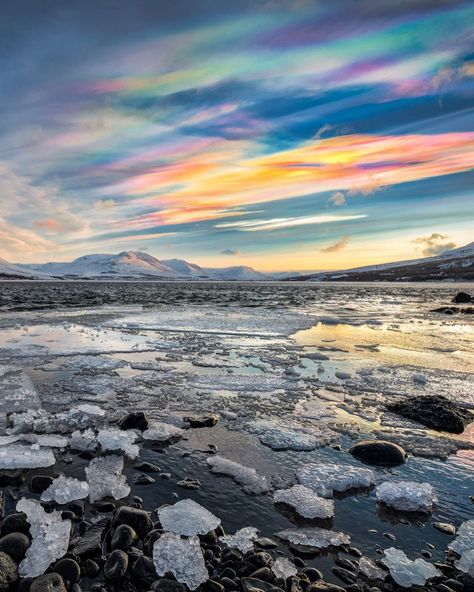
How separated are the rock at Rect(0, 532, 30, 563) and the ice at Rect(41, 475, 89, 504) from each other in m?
0.77

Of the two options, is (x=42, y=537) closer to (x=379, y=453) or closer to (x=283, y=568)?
(x=283, y=568)

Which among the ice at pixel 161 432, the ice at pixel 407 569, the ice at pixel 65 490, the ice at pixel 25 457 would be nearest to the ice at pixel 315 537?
the ice at pixel 407 569

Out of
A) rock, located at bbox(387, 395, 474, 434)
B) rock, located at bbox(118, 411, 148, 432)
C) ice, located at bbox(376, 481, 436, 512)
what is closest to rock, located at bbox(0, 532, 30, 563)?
rock, located at bbox(118, 411, 148, 432)

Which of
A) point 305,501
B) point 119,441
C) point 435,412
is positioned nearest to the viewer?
point 305,501

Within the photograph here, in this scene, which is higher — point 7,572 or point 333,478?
point 7,572

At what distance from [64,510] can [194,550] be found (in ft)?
6.01

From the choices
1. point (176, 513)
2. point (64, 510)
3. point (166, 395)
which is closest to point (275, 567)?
point (176, 513)

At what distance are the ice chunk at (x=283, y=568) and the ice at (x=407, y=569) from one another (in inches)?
38.7

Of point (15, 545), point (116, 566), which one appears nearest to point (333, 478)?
point (116, 566)

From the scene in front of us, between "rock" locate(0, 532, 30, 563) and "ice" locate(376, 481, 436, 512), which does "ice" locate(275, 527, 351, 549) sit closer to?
"ice" locate(376, 481, 436, 512)

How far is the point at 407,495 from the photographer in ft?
16.9

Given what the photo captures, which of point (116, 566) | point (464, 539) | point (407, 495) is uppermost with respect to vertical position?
point (116, 566)

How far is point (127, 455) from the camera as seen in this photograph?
6266mm

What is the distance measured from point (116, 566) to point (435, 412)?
6.94 meters
